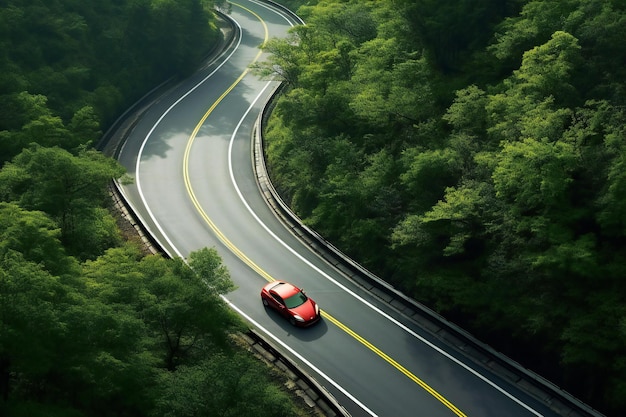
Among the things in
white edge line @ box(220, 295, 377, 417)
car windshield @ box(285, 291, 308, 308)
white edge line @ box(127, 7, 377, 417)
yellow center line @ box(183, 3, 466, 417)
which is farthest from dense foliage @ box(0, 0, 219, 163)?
car windshield @ box(285, 291, 308, 308)

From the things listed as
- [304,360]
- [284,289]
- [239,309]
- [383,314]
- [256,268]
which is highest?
[383,314]

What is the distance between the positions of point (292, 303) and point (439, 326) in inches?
Result: 289

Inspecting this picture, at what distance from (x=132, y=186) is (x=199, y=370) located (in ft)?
85.7

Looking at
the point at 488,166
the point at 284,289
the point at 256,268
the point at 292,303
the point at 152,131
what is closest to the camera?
the point at 292,303

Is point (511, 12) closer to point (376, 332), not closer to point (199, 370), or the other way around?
point (376, 332)

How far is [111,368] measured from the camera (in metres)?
22.4

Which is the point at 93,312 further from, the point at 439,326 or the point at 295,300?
the point at 439,326

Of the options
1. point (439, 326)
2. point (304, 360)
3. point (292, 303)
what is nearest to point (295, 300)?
point (292, 303)

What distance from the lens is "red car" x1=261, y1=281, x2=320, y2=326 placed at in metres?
33.3

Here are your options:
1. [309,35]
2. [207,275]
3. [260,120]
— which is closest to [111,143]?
[260,120]

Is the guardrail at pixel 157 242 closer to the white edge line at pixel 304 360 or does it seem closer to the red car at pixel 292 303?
the white edge line at pixel 304 360

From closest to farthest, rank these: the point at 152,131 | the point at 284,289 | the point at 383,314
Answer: the point at 284,289 → the point at 383,314 → the point at 152,131

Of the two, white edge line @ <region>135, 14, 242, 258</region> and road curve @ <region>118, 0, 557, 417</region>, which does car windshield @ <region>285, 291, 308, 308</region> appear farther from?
white edge line @ <region>135, 14, 242, 258</region>

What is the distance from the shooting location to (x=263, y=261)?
128ft
